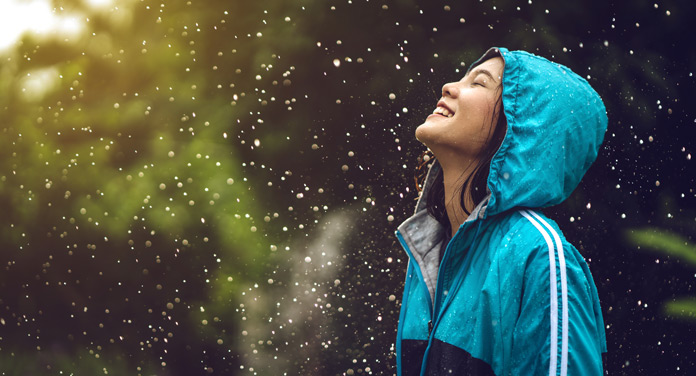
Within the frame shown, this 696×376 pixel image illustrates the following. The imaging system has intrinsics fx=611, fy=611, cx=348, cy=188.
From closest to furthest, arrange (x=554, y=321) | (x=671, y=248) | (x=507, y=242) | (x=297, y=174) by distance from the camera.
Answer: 1. (x=554, y=321)
2. (x=507, y=242)
3. (x=297, y=174)
4. (x=671, y=248)

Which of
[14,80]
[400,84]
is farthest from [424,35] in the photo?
[14,80]

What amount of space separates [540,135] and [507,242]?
0.19 metres

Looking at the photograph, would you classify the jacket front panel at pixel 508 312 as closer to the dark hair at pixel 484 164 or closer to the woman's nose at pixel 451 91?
the dark hair at pixel 484 164

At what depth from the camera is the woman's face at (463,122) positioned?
1040 millimetres

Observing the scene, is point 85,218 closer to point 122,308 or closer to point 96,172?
point 96,172

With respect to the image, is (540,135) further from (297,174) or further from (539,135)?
(297,174)

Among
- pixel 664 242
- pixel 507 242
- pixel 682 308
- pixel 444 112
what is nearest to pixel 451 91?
pixel 444 112

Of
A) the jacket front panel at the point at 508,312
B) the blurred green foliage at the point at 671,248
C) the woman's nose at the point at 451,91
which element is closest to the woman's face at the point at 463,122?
the woman's nose at the point at 451,91

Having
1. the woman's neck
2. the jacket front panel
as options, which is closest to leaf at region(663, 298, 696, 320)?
the jacket front panel

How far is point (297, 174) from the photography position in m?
1.63

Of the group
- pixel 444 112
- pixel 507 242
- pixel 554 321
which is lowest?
pixel 554 321

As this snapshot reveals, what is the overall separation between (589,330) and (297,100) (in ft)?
3.26

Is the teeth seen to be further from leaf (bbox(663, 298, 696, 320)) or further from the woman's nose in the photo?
leaf (bbox(663, 298, 696, 320))

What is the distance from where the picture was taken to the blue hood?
986 millimetres
